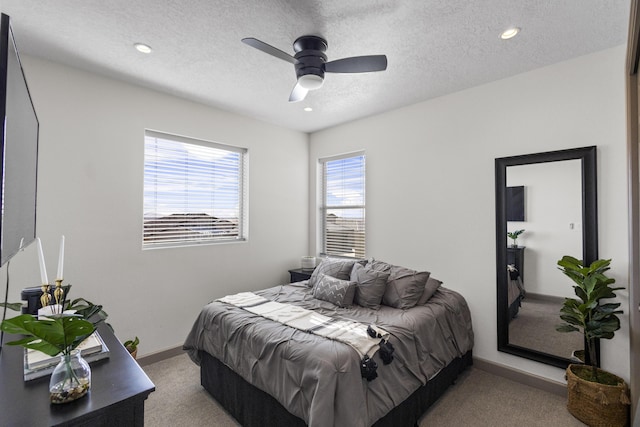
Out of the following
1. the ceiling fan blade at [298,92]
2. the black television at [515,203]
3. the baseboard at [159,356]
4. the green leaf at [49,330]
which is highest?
the ceiling fan blade at [298,92]

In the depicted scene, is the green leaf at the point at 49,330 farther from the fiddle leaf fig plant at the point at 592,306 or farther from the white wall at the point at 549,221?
the white wall at the point at 549,221

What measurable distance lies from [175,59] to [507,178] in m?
3.18

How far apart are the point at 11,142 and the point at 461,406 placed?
123 inches

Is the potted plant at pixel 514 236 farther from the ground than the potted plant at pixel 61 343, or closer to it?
farther from the ground

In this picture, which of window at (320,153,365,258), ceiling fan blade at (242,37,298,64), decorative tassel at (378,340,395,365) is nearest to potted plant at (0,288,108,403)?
decorative tassel at (378,340,395,365)

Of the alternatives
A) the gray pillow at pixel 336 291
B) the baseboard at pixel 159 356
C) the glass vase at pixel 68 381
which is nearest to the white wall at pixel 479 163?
the gray pillow at pixel 336 291

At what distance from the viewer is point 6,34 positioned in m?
0.88

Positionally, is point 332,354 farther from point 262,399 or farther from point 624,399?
point 624,399

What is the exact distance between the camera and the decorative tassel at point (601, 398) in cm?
205

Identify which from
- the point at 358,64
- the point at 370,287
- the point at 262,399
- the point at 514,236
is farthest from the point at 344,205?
the point at 262,399

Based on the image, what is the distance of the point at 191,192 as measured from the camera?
3.57m

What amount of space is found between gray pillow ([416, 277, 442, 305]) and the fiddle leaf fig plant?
958mm

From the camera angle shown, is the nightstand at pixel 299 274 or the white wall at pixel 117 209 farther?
the nightstand at pixel 299 274

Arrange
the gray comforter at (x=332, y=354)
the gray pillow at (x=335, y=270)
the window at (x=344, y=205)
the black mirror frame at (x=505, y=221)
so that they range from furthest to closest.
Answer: the window at (x=344, y=205) → the gray pillow at (x=335, y=270) → the black mirror frame at (x=505, y=221) → the gray comforter at (x=332, y=354)
